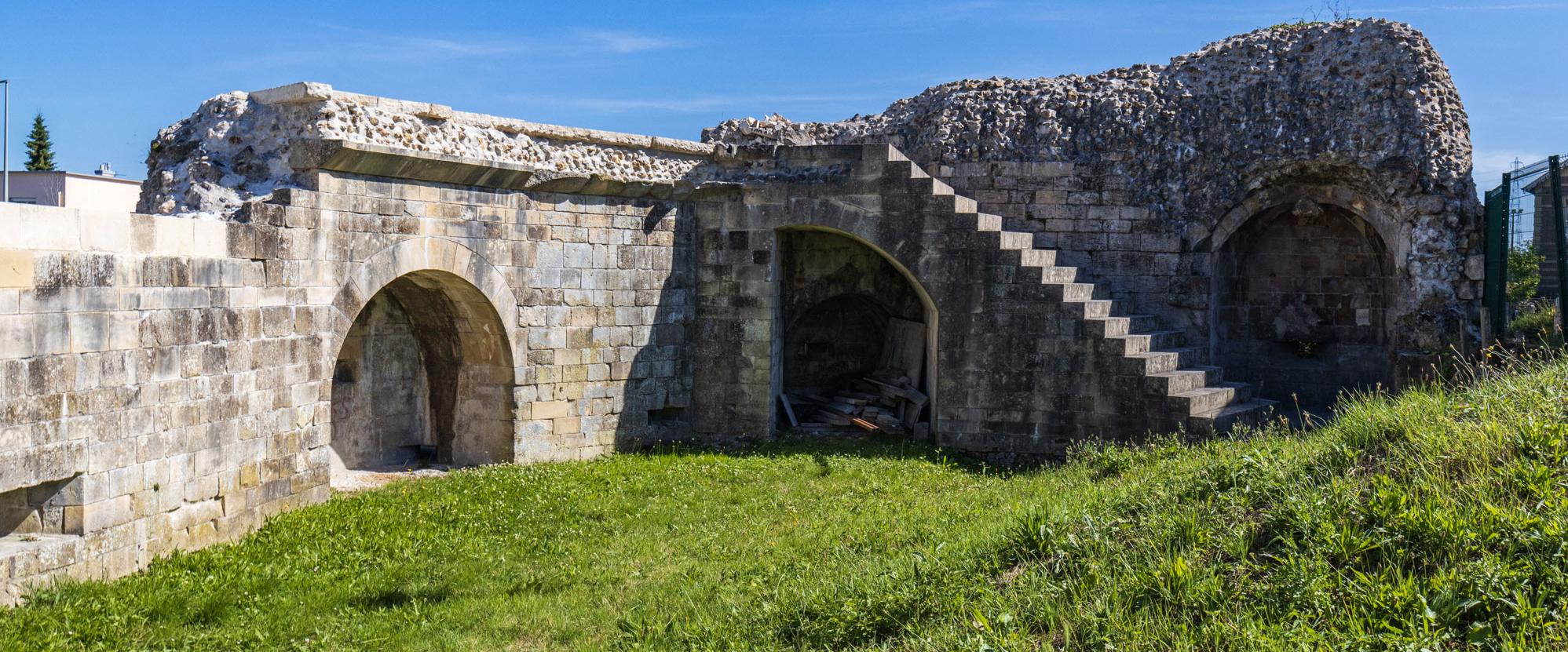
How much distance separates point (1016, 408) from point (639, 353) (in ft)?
Answer: 12.8

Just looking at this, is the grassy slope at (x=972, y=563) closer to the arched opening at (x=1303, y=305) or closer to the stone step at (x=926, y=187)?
the stone step at (x=926, y=187)

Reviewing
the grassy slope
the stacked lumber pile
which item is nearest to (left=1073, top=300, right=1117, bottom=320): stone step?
the grassy slope

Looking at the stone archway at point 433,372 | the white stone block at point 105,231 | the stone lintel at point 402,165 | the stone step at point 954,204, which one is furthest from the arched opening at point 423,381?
the stone step at point 954,204

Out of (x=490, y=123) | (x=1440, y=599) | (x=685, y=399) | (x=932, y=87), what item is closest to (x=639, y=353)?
(x=685, y=399)

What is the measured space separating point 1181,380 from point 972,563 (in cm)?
562

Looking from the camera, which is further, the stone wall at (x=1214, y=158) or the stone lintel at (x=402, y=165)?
the stone wall at (x=1214, y=158)

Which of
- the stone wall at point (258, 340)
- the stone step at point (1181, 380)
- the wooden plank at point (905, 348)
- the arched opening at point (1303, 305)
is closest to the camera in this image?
the stone wall at point (258, 340)

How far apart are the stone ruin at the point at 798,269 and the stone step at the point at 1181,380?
0.05m

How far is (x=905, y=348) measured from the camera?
13016 millimetres

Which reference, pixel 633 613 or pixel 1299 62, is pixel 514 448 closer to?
pixel 633 613

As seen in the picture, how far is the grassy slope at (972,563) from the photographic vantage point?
417 cm

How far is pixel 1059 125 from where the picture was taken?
12.1m

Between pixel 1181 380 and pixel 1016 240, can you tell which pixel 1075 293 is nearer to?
pixel 1016 240

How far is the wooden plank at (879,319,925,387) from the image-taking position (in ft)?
41.6
